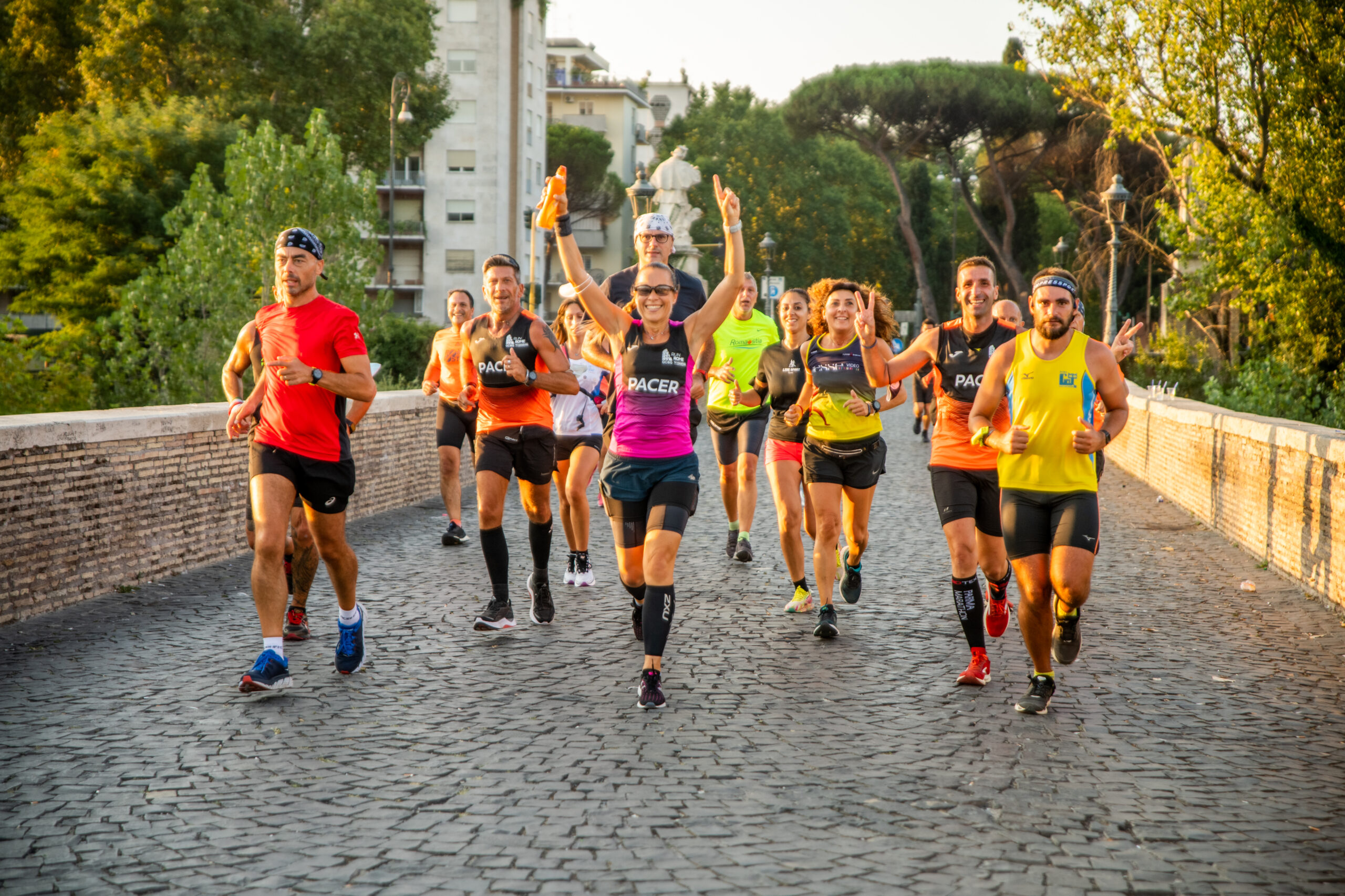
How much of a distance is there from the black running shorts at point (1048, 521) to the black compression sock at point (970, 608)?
641 mm

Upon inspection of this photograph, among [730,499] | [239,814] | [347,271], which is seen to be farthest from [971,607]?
[347,271]

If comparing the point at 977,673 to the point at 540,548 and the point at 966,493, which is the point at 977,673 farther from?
the point at 540,548

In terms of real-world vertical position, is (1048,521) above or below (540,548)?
above

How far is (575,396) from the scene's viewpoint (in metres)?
9.73

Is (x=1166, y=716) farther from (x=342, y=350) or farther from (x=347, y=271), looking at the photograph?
(x=347, y=271)

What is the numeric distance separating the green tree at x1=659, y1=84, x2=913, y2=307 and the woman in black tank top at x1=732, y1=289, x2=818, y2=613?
57.6m

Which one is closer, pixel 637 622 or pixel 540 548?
pixel 637 622

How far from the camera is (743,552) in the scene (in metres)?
10.4

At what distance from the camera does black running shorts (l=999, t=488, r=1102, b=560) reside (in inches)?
228

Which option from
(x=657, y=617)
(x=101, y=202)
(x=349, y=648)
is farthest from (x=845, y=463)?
(x=101, y=202)

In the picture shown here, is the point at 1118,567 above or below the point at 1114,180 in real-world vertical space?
below

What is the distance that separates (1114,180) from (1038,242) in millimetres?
33071

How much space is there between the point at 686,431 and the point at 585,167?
7968cm

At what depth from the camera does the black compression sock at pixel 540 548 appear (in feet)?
26.5
